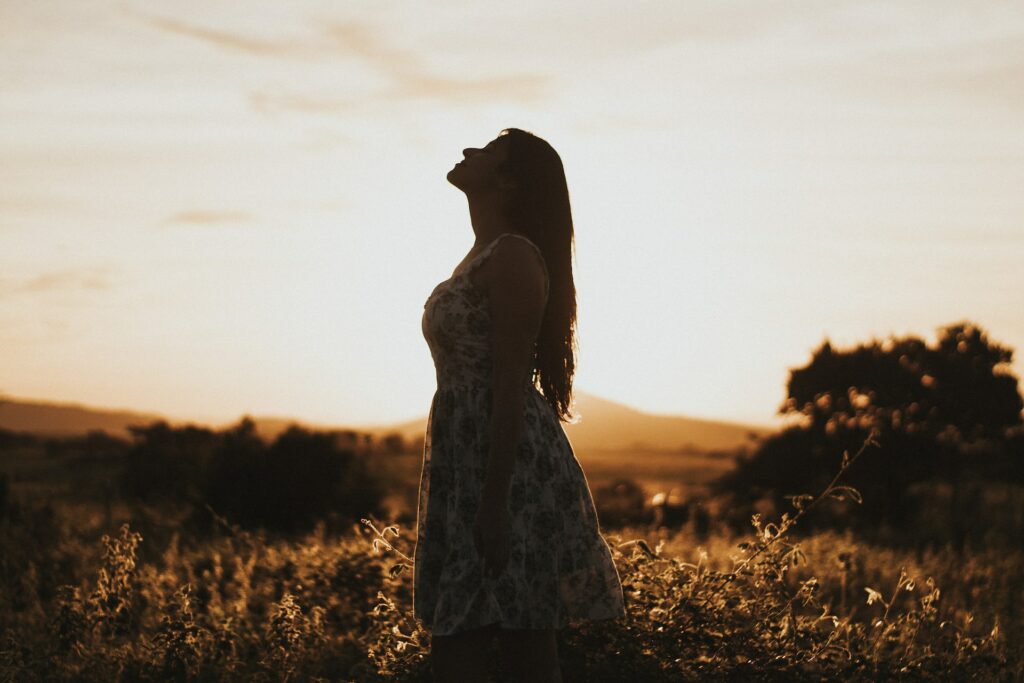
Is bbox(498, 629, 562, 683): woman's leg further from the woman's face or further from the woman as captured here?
the woman's face

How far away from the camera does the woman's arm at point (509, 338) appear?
3738mm

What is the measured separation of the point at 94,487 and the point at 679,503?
9.01m

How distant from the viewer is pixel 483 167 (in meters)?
3.99

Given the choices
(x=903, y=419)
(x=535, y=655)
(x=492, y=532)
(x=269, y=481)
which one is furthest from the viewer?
(x=903, y=419)

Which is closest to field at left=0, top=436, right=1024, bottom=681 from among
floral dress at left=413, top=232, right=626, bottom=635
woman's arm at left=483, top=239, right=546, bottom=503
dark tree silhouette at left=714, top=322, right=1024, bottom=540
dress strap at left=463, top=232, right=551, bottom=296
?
floral dress at left=413, top=232, right=626, bottom=635

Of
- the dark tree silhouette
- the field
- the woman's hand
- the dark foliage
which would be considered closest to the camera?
the woman's hand

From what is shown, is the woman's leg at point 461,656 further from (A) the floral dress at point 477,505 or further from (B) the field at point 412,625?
A: (B) the field at point 412,625

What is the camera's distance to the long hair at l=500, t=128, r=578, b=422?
13.0 ft

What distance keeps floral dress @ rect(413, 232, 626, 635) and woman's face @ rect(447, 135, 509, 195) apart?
234 mm

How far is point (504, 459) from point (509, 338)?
0.39 meters

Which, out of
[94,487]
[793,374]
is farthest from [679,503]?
[94,487]

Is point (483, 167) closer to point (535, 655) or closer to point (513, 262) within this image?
point (513, 262)

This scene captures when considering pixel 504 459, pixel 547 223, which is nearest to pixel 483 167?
pixel 547 223

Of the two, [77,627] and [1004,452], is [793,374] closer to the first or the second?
[1004,452]
